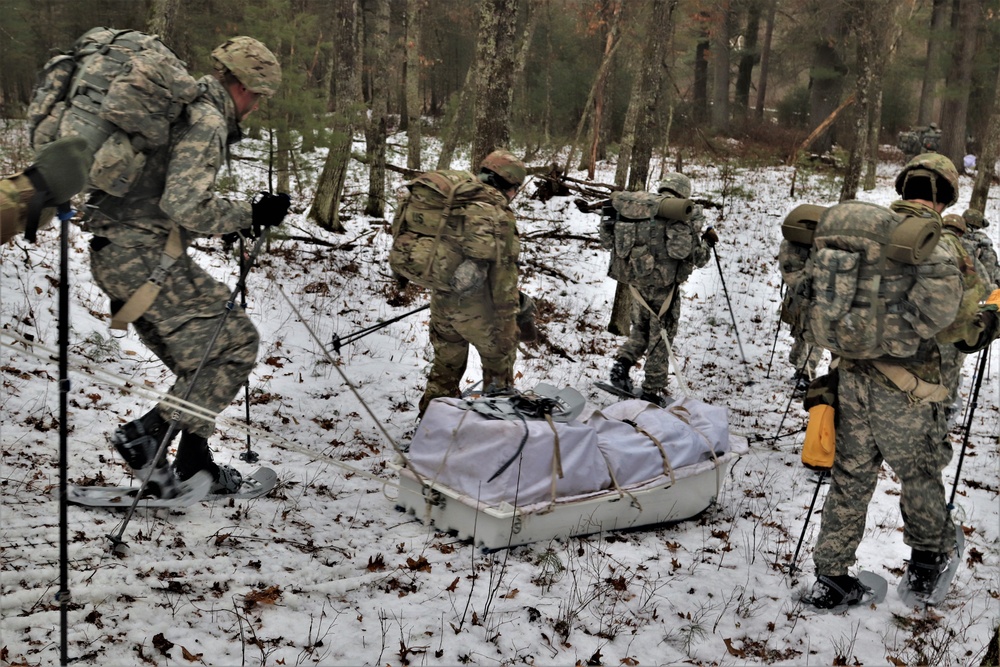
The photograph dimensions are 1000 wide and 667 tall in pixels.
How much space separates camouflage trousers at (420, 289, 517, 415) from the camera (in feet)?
19.3

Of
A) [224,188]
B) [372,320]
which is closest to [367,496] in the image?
[372,320]

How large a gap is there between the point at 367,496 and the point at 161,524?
1412 millimetres

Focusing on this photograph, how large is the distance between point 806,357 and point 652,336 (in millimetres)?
2101

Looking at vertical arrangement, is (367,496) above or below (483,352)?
below

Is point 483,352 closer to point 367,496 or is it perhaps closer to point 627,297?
point 367,496

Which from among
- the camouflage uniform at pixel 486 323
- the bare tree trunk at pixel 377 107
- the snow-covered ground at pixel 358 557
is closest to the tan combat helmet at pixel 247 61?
the snow-covered ground at pixel 358 557

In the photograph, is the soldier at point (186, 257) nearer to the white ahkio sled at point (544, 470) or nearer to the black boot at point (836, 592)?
the white ahkio sled at point (544, 470)

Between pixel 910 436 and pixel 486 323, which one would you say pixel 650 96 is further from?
pixel 910 436

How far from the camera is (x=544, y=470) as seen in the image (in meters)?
4.73

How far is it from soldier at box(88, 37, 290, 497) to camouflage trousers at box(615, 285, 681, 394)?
4.75 meters

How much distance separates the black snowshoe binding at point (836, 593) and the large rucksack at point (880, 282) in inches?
52.6

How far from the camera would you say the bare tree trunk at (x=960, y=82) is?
2291 cm

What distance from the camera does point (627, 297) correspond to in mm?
10281

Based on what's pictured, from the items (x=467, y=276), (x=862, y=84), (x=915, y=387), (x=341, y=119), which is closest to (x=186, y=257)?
(x=467, y=276)
